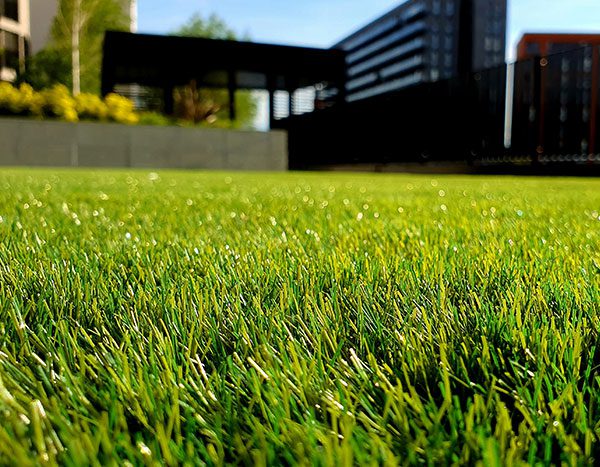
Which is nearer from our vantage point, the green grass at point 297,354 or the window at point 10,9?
the green grass at point 297,354

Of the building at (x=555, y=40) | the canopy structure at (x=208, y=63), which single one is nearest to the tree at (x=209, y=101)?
the canopy structure at (x=208, y=63)

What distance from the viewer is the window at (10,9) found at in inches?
1505

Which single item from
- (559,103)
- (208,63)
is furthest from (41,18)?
(559,103)

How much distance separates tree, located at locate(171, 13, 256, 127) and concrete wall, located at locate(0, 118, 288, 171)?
1.49 meters

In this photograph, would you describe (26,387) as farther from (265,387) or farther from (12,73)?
(12,73)

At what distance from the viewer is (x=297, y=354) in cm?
100

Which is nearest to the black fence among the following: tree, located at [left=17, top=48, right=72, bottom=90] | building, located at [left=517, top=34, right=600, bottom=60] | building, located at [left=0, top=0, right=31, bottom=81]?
tree, located at [left=17, top=48, right=72, bottom=90]

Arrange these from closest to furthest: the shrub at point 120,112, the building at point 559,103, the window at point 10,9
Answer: the building at point 559,103, the shrub at point 120,112, the window at point 10,9

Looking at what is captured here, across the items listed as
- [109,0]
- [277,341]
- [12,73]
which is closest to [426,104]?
[277,341]

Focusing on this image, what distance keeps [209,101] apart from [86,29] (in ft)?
27.0

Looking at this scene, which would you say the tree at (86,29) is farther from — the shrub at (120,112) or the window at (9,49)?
the shrub at (120,112)

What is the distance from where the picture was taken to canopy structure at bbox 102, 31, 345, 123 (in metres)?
23.8

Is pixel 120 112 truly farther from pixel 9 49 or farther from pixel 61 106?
pixel 9 49

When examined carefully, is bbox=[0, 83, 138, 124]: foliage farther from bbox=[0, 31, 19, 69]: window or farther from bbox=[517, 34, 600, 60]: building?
bbox=[517, 34, 600, 60]: building
